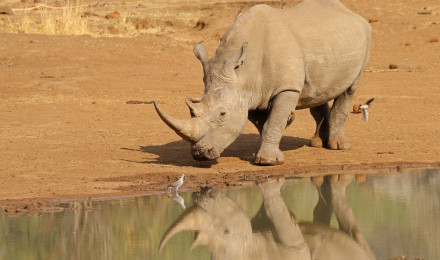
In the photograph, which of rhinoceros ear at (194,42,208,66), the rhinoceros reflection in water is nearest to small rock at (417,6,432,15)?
rhinoceros ear at (194,42,208,66)

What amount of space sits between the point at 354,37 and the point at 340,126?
3.97 ft

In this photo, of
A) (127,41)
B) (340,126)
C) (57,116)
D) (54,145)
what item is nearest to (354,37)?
(340,126)

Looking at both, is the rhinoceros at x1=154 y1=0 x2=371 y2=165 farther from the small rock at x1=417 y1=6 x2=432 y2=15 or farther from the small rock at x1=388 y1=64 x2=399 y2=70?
the small rock at x1=417 y1=6 x2=432 y2=15

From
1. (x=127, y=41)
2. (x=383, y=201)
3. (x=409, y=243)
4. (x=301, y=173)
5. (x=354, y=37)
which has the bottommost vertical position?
(x=409, y=243)

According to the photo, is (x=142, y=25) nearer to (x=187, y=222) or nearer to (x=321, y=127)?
(x=321, y=127)

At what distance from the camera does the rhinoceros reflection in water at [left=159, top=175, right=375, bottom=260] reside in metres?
7.41

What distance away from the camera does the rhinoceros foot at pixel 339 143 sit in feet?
39.3

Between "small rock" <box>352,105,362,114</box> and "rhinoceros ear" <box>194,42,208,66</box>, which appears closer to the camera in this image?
"rhinoceros ear" <box>194,42,208,66</box>

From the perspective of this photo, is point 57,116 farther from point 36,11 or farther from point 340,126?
A: point 36,11

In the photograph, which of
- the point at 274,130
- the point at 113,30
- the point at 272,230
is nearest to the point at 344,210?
the point at 272,230

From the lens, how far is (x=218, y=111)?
10.2m

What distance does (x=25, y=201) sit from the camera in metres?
9.00

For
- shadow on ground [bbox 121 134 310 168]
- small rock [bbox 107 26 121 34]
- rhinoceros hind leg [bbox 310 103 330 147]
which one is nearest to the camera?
shadow on ground [bbox 121 134 310 168]

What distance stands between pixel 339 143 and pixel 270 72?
Answer: 1919 mm
